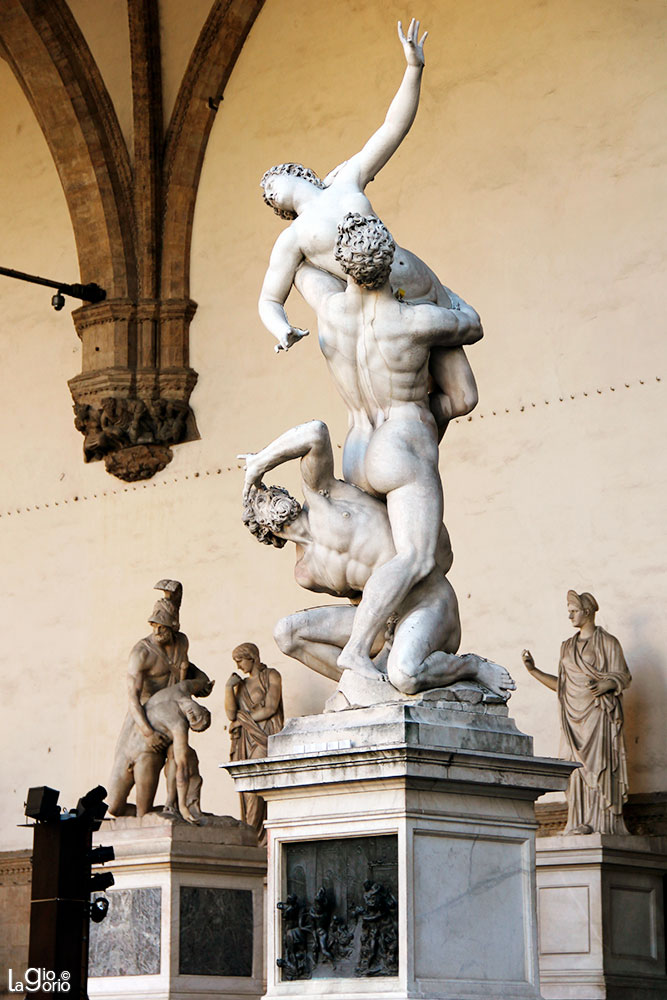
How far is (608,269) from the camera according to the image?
12602mm

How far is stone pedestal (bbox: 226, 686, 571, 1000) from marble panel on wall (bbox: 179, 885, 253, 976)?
349 centimetres

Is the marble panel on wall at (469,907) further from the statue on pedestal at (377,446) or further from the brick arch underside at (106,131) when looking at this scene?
the brick arch underside at (106,131)

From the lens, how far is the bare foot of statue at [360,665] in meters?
6.66

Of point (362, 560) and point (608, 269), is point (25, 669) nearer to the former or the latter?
point (608, 269)

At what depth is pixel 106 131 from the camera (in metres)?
15.8

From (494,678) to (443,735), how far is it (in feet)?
1.49

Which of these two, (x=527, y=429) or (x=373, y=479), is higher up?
(x=527, y=429)

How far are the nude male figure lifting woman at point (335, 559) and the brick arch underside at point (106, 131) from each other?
868 centimetres

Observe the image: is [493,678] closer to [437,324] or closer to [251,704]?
[437,324]

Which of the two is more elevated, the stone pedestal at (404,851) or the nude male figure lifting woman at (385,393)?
the nude male figure lifting woman at (385,393)

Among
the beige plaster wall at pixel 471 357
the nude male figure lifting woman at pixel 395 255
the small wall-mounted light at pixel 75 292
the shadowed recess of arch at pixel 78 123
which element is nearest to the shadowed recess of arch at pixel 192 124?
the beige plaster wall at pixel 471 357

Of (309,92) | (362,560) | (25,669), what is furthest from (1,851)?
(362,560)

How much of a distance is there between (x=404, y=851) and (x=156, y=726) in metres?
5.61

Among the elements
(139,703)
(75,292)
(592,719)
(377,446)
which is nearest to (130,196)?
(75,292)
